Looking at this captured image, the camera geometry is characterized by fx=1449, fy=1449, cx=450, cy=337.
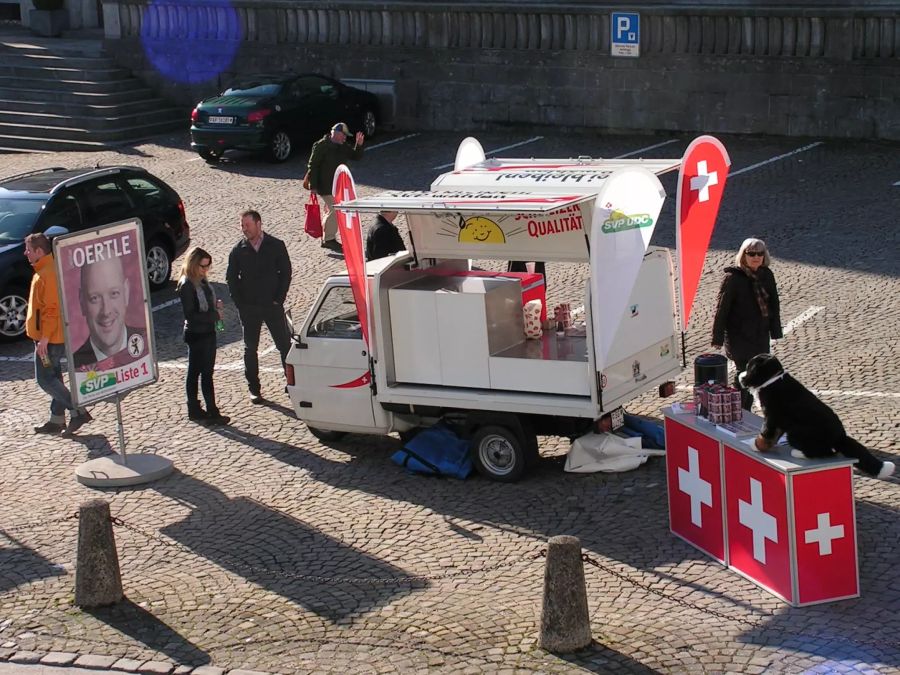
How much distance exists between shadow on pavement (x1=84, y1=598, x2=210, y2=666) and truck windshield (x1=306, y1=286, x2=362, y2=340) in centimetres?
346

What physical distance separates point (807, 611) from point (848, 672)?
86 cm

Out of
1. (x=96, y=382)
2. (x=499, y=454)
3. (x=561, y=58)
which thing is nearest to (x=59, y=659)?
(x=96, y=382)

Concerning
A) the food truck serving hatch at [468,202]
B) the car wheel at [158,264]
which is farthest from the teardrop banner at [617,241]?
the car wheel at [158,264]

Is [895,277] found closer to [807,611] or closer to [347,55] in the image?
[807,611]

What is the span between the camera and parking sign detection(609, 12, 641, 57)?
2538 cm

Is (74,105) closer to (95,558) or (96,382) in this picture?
(96,382)

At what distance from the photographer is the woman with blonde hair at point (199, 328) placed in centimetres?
1325

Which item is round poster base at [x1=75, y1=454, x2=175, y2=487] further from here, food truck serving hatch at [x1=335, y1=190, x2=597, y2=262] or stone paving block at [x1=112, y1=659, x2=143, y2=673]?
stone paving block at [x1=112, y1=659, x2=143, y2=673]

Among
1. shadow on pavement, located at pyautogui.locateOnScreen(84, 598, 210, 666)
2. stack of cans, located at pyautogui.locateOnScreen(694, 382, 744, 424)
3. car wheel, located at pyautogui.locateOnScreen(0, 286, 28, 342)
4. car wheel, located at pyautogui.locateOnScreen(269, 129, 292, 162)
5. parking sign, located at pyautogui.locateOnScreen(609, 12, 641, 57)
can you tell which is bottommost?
shadow on pavement, located at pyautogui.locateOnScreen(84, 598, 210, 666)

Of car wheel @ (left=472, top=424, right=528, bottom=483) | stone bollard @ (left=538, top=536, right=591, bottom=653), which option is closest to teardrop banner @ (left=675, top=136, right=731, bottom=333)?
car wheel @ (left=472, top=424, right=528, bottom=483)

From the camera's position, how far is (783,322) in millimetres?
14992

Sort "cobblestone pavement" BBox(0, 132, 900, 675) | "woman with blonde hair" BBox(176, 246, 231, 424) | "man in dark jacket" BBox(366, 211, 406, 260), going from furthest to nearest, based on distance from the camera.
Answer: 1. "man in dark jacket" BBox(366, 211, 406, 260)
2. "woman with blonde hair" BBox(176, 246, 231, 424)
3. "cobblestone pavement" BBox(0, 132, 900, 675)

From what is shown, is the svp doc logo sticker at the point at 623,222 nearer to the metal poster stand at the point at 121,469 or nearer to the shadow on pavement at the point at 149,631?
the shadow on pavement at the point at 149,631

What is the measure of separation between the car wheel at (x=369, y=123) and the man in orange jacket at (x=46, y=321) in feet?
49.3
